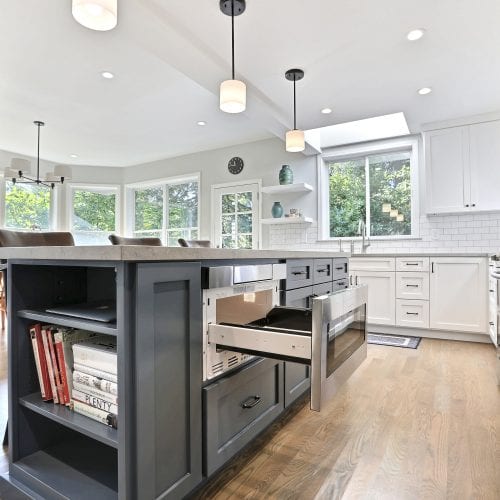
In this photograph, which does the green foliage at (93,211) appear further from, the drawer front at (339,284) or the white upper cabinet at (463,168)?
the white upper cabinet at (463,168)

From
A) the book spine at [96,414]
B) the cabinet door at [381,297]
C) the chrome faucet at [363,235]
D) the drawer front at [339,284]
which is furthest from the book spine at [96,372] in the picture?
the chrome faucet at [363,235]

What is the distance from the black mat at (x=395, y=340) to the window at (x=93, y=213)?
18.2ft

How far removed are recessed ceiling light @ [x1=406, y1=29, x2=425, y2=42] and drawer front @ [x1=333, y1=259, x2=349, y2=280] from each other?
66.2 inches

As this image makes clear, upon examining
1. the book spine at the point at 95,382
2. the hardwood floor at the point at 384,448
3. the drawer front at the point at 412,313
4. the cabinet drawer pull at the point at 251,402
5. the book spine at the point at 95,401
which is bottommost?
the hardwood floor at the point at 384,448

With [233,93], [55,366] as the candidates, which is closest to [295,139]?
[233,93]

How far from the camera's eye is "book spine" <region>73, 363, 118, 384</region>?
102 centimetres

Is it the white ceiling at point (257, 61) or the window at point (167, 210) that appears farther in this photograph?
the window at point (167, 210)

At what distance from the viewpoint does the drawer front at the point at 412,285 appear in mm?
3736

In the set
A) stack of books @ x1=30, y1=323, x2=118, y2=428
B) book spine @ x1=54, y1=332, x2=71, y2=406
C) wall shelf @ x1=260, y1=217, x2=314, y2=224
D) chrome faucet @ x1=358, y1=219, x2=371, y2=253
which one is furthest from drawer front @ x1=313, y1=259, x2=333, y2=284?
wall shelf @ x1=260, y1=217, x2=314, y2=224

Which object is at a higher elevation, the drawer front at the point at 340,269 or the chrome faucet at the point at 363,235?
the chrome faucet at the point at 363,235

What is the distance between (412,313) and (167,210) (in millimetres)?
4690

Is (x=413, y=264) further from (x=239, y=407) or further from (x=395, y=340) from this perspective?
(x=239, y=407)

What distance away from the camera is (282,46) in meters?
2.57

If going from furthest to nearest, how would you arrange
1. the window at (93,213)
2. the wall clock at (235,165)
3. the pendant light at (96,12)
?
1. the window at (93,213)
2. the wall clock at (235,165)
3. the pendant light at (96,12)
